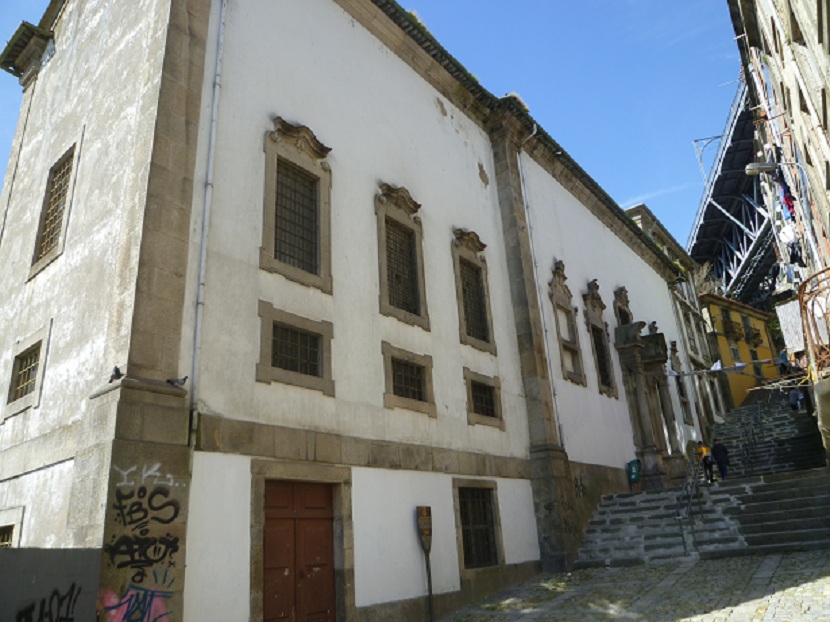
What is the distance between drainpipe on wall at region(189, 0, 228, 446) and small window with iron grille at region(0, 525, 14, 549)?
3456mm

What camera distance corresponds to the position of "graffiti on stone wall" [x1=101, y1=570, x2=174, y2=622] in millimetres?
6547

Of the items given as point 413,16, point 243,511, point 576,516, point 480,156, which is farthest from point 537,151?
point 243,511

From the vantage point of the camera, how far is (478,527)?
497 inches

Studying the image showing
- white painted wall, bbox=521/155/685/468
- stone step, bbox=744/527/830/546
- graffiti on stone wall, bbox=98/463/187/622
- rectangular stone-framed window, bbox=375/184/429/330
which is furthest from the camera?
white painted wall, bbox=521/155/685/468

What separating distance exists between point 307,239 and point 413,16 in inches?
305

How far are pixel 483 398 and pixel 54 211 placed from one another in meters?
9.56

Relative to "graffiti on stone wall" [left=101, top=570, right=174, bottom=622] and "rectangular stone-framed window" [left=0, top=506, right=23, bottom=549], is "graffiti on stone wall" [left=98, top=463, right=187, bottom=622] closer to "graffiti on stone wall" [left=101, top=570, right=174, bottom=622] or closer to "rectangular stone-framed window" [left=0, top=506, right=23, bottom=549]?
"graffiti on stone wall" [left=101, top=570, right=174, bottom=622]

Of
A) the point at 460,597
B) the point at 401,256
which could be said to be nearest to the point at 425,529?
the point at 460,597

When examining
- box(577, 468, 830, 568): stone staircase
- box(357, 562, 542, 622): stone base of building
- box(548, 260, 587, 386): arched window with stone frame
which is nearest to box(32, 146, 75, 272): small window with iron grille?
box(357, 562, 542, 622): stone base of building

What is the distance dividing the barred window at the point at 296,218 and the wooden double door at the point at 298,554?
3825mm

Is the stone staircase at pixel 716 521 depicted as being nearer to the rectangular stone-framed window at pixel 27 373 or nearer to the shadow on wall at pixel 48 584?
the shadow on wall at pixel 48 584

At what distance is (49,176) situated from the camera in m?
12.0

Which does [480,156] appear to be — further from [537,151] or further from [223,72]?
[223,72]

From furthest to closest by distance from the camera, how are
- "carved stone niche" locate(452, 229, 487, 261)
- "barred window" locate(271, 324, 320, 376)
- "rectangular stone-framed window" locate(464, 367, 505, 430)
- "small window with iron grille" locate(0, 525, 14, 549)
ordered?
"carved stone niche" locate(452, 229, 487, 261)
"rectangular stone-framed window" locate(464, 367, 505, 430)
"barred window" locate(271, 324, 320, 376)
"small window with iron grille" locate(0, 525, 14, 549)
